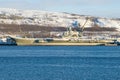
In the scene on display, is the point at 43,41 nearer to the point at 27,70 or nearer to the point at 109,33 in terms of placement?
the point at 109,33

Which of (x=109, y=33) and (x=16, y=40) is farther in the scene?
(x=109, y=33)

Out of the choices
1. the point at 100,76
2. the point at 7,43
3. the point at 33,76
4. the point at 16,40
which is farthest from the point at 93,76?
the point at 7,43

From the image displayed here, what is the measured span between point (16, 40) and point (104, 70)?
255 ft

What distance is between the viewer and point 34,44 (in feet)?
427

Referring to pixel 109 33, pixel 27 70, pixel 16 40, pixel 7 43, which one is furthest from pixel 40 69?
pixel 109 33

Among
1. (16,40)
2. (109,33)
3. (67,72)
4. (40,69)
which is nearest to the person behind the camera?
(67,72)

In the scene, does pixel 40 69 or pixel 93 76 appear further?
pixel 40 69

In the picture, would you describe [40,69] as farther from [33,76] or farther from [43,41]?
[43,41]

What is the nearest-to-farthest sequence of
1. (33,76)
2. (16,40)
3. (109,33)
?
(33,76)
(16,40)
(109,33)

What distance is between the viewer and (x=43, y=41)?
132125mm

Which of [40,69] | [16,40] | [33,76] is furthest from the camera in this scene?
[16,40]

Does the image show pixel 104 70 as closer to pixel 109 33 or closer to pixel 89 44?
pixel 89 44

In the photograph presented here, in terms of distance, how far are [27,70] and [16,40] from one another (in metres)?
77.0

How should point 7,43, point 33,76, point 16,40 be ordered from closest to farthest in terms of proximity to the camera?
point 33,76
point 16,40
point 7,43
